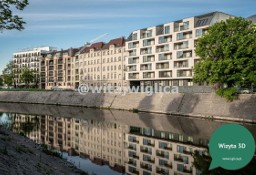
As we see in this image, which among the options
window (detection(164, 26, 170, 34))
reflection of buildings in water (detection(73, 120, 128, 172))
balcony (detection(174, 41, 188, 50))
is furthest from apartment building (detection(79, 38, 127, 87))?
reflection of buildings in water (detection(73, 120, 128, 172))

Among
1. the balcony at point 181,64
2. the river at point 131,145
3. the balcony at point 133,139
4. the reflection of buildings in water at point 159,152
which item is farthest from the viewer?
the balcony at point 181,64

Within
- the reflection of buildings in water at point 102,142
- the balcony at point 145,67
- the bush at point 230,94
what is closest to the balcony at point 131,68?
the balcony at point 145,67

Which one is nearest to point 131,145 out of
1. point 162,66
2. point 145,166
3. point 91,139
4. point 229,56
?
point 91,139

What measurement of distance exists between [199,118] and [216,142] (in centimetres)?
4068

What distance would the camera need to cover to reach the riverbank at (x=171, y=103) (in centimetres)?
4725

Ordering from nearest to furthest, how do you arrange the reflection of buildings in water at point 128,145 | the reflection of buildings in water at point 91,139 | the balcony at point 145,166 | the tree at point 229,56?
the balcony at point 145,166 → the reflection of buildings in water at point 128,145 → the reflection of buildings in water at point 91,139 → the tree at point 229,56

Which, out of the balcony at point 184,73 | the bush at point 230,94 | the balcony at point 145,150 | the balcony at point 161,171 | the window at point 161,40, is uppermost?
the window at point 161,40

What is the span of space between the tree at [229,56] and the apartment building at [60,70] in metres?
92.8

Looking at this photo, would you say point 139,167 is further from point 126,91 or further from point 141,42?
point 141,42

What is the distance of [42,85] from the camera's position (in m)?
159

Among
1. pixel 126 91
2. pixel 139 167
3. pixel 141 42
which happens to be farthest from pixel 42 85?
pixel 139 167

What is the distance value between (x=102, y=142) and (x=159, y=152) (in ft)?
25.1

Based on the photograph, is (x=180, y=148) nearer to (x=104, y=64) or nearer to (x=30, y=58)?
(x=104, y=64)

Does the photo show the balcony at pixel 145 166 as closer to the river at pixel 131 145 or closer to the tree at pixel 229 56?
the river at pixel 131 145
